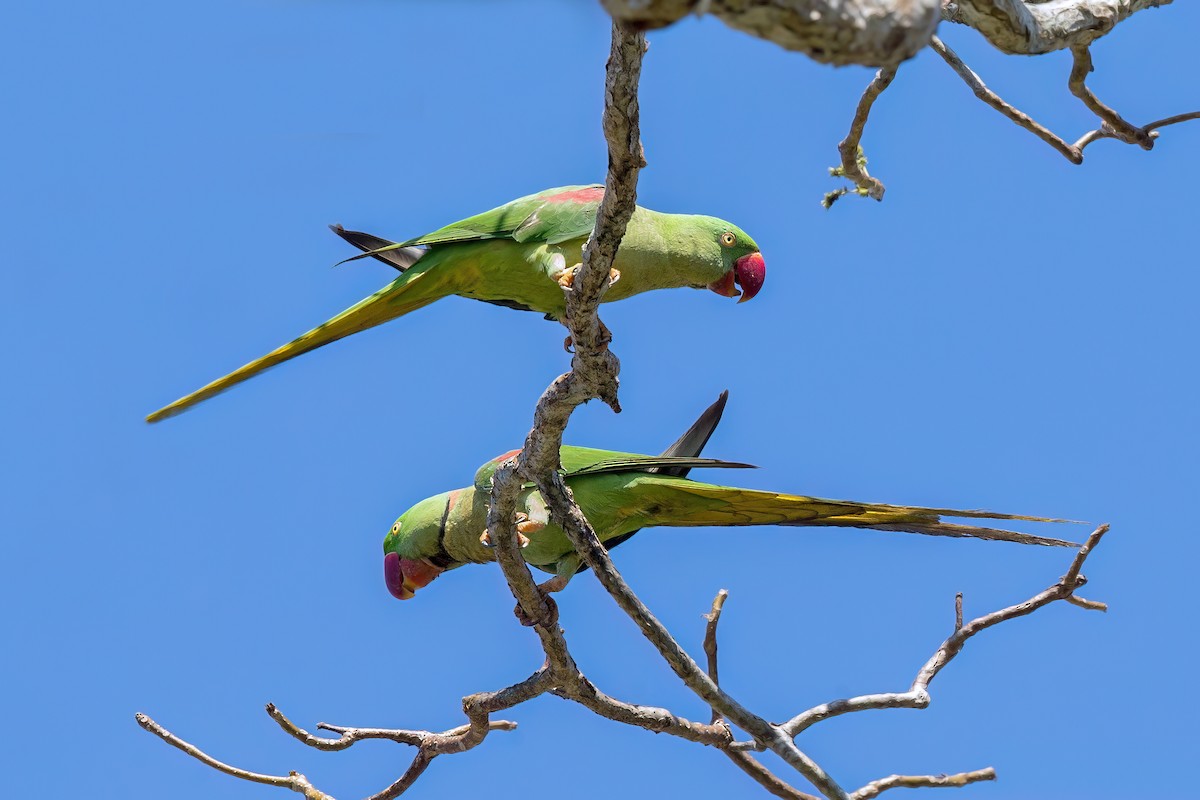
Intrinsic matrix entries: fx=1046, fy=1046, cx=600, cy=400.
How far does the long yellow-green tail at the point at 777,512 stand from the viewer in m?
4.51

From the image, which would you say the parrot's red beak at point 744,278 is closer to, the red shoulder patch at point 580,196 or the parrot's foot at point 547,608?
the red shoulder patch at point 580,196

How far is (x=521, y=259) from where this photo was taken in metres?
5.12

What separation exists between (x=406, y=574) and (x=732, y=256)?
2619 millimetres

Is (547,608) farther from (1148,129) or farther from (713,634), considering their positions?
(1148,129)

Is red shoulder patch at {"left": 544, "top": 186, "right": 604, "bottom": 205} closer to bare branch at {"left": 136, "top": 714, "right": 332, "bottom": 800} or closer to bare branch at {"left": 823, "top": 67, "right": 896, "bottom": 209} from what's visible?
bare branch at {"left": 823, "top": 67, "right": 896, "bottom": 209}

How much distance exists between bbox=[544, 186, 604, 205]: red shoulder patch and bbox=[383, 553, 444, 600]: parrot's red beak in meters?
2.26

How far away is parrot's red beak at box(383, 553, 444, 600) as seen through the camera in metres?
6.07

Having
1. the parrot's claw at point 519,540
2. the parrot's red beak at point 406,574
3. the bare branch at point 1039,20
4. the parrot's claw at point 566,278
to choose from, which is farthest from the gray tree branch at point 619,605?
the parrot's red beak at point 406,574

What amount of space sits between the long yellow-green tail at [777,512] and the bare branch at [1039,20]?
73.7 inches

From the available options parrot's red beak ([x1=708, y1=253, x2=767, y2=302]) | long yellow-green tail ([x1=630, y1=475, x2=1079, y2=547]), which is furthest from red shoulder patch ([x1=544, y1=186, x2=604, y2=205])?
long yellow-green tail ([x1=630, y1=475, x2=1079, y2=547])

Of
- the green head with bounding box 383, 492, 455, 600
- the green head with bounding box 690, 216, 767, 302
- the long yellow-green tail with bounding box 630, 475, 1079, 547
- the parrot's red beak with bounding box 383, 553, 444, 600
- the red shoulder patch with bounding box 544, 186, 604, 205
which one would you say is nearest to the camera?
the long yellow-green tail with bounding box 630, 475, 1079, 547

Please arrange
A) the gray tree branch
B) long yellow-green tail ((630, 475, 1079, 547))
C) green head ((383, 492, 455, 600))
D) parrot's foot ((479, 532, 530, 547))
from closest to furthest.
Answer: the gray tree branch
long yellow-green tail ((630, 475, 1079, 547))
parrot's foot ((479, 532, 530, 547))
green head ((383, 492, 455, 600))

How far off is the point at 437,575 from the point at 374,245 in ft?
6.43

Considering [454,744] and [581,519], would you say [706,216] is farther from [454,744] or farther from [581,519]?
[454,744]
